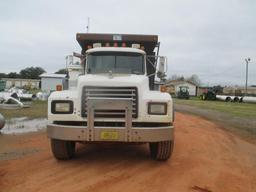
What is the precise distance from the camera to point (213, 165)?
25.0ft

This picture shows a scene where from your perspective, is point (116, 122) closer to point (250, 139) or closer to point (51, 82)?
point (250, 139)

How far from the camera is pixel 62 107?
7012 millimetres

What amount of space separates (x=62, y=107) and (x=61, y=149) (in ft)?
3.33

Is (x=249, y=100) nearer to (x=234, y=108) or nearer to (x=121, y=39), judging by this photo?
(x=234, y=108)

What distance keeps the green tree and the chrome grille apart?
110050 millimetres

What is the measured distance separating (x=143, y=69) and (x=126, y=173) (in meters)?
2.94

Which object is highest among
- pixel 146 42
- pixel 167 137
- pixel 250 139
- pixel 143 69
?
pixel 146 42

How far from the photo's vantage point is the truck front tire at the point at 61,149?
745 cm

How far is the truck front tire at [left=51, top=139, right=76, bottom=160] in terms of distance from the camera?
7.45m

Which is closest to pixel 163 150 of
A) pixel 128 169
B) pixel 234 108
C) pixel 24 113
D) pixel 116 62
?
pixel 128 169

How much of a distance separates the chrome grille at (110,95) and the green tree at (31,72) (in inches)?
4333

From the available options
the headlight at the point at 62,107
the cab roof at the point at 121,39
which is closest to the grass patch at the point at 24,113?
the cab roof at the point at 121,39

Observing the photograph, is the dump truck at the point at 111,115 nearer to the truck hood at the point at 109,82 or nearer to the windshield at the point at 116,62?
the truck hood at the point at 109,82

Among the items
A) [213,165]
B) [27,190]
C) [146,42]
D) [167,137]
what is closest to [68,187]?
[27,190]
